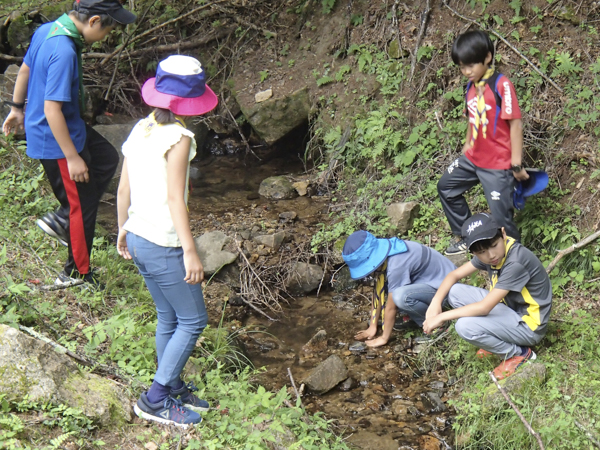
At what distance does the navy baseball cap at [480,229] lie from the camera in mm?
3449

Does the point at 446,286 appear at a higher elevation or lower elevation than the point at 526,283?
lower

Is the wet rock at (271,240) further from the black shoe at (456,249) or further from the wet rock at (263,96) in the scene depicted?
the wet rock at (263,96)

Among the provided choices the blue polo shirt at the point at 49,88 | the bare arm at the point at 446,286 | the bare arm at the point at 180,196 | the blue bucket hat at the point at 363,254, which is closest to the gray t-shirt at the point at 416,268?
the blue bucket hat at the point at 363,254

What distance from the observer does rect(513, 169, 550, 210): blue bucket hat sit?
428 centimetres

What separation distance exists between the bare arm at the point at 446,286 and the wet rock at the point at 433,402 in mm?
651

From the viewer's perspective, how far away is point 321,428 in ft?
11.9

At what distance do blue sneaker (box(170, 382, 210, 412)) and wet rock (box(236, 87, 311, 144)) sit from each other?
518cm

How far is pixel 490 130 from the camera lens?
421 cm

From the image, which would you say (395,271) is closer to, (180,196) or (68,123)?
(180,196)

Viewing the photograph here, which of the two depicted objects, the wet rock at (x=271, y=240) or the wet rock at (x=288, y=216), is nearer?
the wet rock at (x=271, y=240)

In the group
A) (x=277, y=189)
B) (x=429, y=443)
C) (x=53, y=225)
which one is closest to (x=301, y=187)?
(x=277, y=189)

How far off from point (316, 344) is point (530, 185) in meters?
2.30

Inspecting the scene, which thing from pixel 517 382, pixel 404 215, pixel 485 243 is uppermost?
pixel 485 243

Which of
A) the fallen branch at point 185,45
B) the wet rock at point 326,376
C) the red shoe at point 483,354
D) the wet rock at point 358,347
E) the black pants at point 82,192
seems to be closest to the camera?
the black pants at point 82,192
